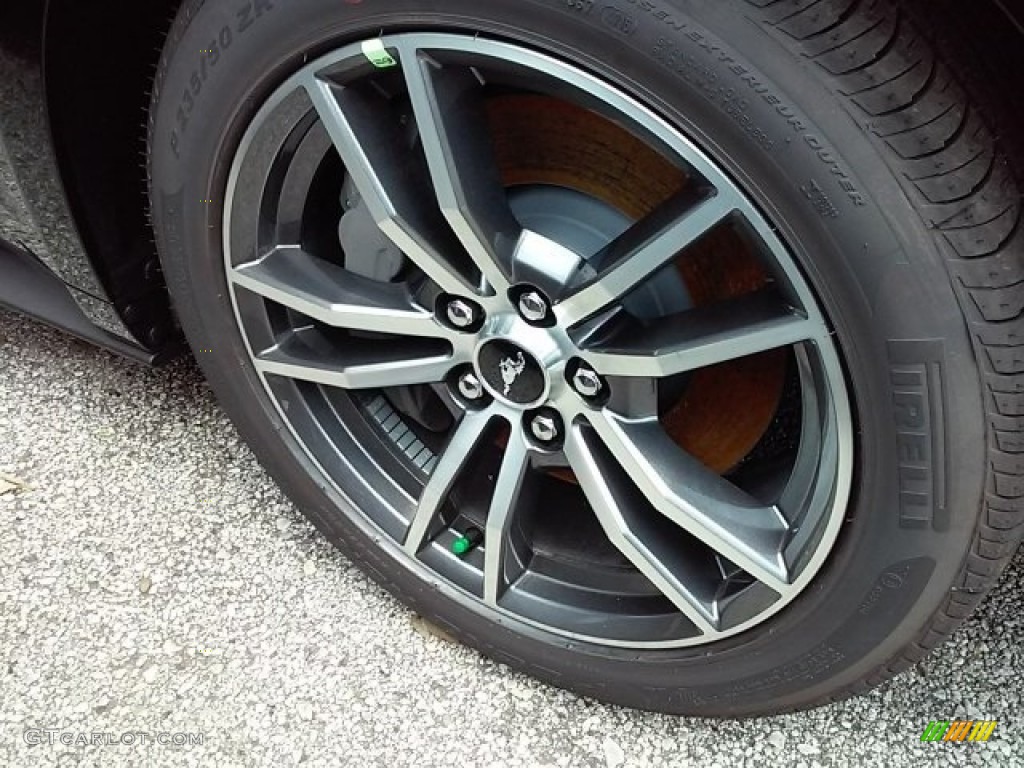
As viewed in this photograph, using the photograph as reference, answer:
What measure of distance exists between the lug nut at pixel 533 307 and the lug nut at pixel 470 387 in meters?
0.16

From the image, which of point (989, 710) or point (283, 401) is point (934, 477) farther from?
point (283, 401)

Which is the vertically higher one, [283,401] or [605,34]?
[605,34]

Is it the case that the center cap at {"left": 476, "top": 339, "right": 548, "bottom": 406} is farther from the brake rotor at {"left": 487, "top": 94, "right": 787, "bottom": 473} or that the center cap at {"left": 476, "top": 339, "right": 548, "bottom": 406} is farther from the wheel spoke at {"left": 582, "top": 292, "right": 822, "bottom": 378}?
the brake rotor at {"left": 487, "top": 94, "right": 787, "bottom": 473}

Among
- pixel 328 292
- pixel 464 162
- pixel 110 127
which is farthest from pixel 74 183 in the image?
pixel 464 162

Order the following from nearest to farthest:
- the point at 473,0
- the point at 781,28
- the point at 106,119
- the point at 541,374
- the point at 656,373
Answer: the point at 781,28 → the point at 473,0 → the point at 656,373 → the point at 541,374 → the point at 106,119

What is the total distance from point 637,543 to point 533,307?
366mm

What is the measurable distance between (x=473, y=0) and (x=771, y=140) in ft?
1.19

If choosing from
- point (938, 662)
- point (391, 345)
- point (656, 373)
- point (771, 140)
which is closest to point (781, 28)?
point (771, 140)

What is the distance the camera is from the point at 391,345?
1.71 metres

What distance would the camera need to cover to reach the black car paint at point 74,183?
1520 millimetres

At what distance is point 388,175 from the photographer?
1.42 meters

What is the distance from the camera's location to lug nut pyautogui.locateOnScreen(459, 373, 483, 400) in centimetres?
154
